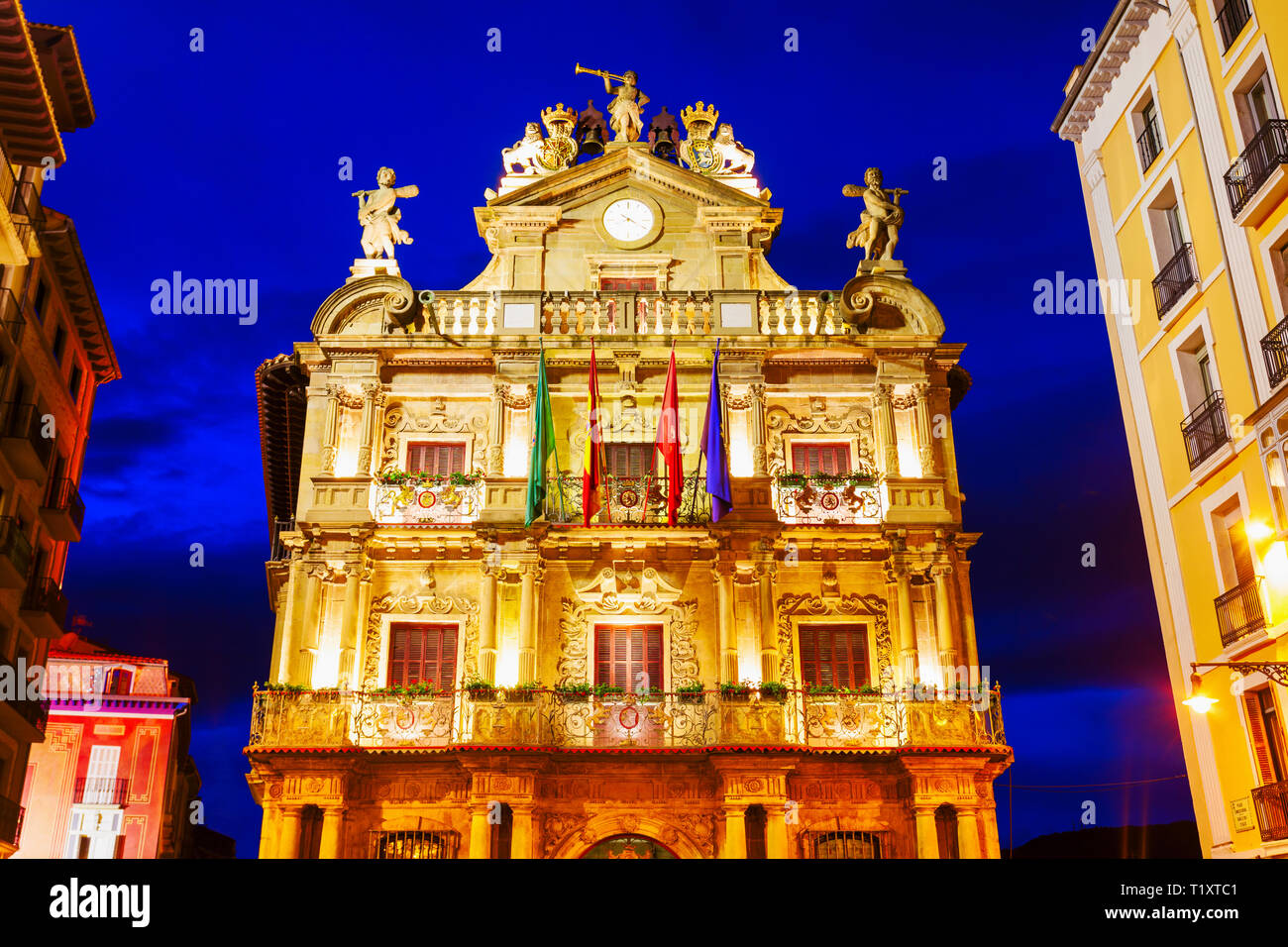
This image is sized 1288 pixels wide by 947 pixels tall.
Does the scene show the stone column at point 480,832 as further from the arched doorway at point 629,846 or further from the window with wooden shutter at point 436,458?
the window with wooden shutter at point 436,458

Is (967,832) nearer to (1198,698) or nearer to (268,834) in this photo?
(1198,698)

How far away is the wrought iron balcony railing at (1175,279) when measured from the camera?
67.8 ft

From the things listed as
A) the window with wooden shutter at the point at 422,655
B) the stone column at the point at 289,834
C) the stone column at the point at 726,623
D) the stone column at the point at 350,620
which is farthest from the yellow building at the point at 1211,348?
the stone column at the point at 289,834

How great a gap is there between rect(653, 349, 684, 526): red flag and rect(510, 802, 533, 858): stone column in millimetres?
6251

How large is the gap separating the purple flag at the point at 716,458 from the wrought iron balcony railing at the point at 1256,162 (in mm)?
9876

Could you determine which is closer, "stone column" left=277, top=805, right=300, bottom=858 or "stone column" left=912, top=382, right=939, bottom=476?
"stone column" left=277, top=805, right=300, bottom=858

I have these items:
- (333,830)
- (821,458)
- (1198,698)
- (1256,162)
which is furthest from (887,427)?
(333,830)

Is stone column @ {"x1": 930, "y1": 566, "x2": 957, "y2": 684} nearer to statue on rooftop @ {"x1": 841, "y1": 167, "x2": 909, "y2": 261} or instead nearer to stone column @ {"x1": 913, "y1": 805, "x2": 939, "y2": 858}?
stone column @ {"x1": 913, "y1": 805, "x2": 939, "y2": 858}

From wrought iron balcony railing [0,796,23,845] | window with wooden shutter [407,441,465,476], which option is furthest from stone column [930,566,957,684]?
wrought iron balcony railing [0,796,23,845]

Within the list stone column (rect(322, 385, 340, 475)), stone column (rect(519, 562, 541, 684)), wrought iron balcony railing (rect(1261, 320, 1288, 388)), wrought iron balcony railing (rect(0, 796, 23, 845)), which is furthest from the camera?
stone column (rect(322, 385, 340, 475))

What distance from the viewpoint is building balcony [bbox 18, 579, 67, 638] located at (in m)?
27.2

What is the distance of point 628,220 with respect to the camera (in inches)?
1127

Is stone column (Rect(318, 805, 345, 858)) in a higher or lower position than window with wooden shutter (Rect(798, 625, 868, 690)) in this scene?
lower
